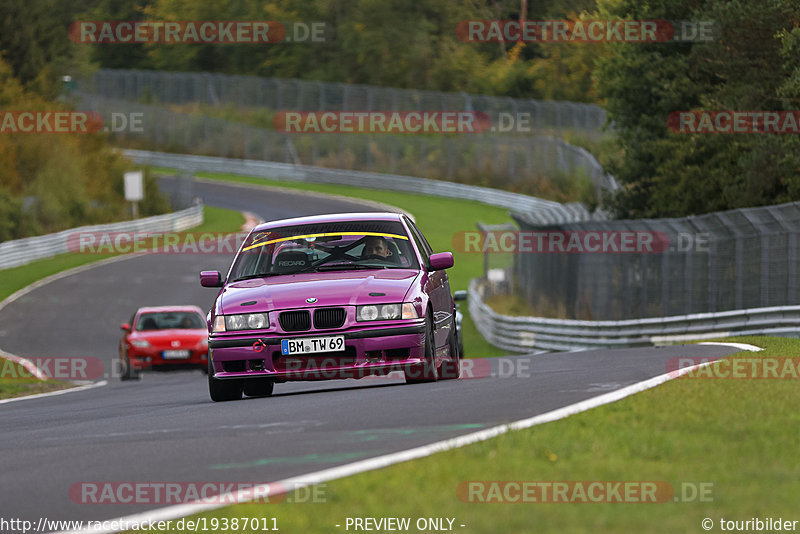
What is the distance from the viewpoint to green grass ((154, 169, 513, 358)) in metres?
46.1

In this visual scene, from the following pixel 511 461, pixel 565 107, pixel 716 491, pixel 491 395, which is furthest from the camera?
pixel 565 107

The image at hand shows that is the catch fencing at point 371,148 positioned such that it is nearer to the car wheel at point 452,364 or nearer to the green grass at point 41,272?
the green grass at point 41,272

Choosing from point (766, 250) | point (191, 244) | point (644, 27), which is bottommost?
point (191, 244)

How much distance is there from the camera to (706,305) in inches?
877

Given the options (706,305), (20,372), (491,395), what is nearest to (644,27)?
(706,305)

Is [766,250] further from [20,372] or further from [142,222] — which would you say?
[142,222]

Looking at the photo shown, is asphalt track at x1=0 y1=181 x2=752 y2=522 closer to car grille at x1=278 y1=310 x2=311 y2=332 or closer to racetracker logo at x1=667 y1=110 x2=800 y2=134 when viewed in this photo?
car grille at x1=278 y1=310 x2=311 y2=332

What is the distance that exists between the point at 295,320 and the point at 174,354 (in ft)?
39.1

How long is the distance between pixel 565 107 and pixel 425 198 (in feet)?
27.6

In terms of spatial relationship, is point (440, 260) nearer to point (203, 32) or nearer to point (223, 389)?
point (223, 389)

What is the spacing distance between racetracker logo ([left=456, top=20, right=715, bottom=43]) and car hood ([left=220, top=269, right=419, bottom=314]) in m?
24.1

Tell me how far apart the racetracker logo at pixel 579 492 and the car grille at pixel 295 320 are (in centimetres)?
538

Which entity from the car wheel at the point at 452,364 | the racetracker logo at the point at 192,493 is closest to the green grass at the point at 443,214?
the car wheel at the point at 452,364

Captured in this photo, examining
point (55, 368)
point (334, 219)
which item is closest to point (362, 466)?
point (334, 219)
